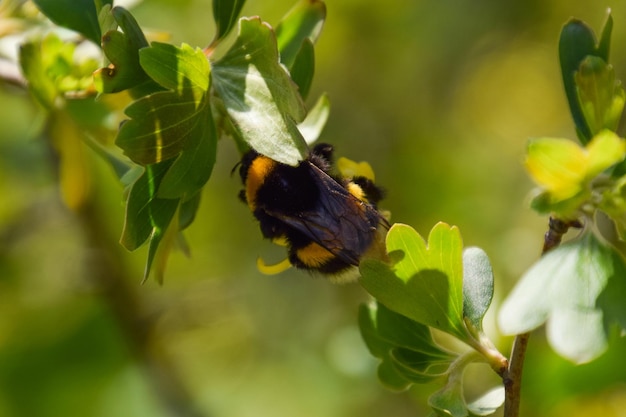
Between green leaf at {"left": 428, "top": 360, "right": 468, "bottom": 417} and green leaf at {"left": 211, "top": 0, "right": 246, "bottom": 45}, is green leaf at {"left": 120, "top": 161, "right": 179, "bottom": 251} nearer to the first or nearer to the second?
green leaf at {"left": 211, "top": 0, "right": 246, "bottom": 45}

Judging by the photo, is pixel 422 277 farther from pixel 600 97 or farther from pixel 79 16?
pixel 79 16

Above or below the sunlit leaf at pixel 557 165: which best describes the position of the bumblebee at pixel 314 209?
below

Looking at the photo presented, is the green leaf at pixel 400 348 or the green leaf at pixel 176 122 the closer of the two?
the green leaf at pixel 176 122

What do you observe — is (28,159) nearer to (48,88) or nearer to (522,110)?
(48,88)

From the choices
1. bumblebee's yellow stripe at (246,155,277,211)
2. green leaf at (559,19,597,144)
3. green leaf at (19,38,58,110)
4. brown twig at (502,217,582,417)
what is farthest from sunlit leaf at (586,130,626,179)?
green leaf at (19,38,58,110)

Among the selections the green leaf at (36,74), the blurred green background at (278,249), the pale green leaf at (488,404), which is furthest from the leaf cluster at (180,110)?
the blurred green background at (278,249)

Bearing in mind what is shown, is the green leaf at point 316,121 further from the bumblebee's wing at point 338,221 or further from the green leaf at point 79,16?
the green leaf at point 79,16
